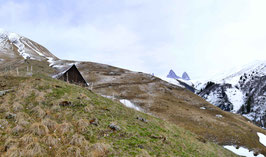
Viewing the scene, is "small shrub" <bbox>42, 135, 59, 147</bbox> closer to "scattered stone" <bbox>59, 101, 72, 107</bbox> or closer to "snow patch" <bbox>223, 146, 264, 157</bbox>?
"scattered stone" <bbox>59, 101, 72, 107</bbox>

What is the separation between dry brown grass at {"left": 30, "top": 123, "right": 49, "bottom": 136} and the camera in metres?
9.49

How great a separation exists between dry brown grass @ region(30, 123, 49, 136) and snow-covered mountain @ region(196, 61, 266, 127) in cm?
16459

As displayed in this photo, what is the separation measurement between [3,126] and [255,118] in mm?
174738

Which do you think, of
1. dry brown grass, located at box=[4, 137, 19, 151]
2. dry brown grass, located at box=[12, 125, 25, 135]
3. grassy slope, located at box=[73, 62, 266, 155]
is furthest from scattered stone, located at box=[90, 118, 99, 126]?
grassy slope, located at box=[73, 62, 266, 155]

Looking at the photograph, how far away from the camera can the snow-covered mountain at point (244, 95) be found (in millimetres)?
139500

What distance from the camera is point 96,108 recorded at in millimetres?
15078

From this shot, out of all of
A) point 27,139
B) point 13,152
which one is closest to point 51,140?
point 27,139

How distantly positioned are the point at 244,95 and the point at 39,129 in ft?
664

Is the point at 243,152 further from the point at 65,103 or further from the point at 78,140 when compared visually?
the point at 65,103

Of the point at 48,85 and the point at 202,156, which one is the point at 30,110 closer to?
the point at 48,85

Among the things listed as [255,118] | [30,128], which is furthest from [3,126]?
[255,118]

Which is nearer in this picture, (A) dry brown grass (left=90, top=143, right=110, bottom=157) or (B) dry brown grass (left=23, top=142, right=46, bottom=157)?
(B) dry brown grass (left=23, top=142, right=46, bottom=157)

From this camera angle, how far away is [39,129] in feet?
31.7

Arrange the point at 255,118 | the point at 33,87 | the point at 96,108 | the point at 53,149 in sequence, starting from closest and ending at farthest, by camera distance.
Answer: the point at 53,149 → the point at 96,108 → the point at 33,87 → the point at 255,118
